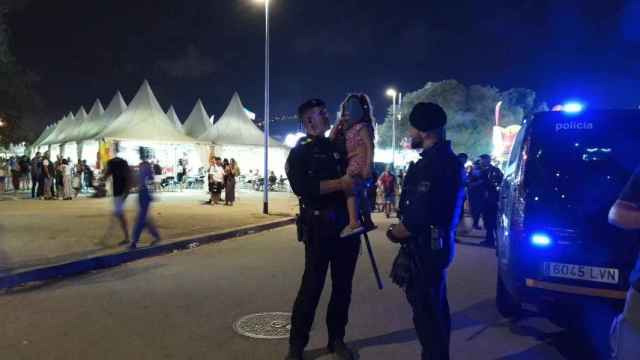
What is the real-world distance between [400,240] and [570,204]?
7.10 ft

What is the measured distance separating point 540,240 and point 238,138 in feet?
93.8

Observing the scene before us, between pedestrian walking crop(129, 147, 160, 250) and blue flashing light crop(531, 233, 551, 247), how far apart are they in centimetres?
692

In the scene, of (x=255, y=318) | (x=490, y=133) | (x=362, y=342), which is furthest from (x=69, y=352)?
(x=490, y=133)

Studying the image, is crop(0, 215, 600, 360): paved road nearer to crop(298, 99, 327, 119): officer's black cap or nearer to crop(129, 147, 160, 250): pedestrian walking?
crop(129, 147, 160, 250): pedestrian walking

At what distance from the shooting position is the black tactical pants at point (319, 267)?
4.01 m

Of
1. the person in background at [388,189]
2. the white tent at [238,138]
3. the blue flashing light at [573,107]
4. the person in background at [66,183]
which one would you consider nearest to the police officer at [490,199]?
the blue flashing light at [573,107]

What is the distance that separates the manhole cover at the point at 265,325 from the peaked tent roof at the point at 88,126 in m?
27.7

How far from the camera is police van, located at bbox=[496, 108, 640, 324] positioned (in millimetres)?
4512

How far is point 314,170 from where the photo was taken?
3998mm

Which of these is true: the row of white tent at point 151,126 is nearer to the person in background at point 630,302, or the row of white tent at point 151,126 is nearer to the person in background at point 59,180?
the person in background at point 59,180

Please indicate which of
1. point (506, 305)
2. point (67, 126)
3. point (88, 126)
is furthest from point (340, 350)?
point (67, 126)

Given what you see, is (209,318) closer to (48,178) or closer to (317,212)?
(317,212)

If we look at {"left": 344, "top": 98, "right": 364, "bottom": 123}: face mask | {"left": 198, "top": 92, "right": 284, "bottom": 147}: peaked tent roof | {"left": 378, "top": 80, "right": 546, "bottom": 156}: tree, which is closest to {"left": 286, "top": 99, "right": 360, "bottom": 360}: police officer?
{"left": 344, "top": 98, "right": 364, "bottom": 123}: face mask

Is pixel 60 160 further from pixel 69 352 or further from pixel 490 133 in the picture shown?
pixel 490 133
